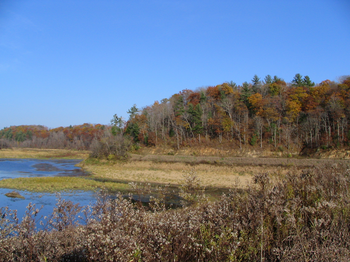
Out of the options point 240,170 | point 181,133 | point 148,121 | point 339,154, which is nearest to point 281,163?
point 240,170

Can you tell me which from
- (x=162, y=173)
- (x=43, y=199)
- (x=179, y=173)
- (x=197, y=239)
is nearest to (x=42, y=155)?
(x=162, y=173)

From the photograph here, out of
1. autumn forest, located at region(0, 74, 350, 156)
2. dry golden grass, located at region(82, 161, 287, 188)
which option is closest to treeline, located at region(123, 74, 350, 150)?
autumn forest, located at region(0, 74, 350, 156)

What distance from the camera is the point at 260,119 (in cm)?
5459

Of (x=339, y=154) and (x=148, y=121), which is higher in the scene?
(x=148, y=121)

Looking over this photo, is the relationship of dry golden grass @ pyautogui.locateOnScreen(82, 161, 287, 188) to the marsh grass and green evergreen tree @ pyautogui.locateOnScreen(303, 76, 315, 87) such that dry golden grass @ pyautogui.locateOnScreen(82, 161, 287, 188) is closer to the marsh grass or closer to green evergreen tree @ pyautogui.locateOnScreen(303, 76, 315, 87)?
the marsh grass

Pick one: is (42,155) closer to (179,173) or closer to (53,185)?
(53,185)

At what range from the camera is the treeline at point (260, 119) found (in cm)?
4775

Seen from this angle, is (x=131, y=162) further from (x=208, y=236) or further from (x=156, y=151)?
(x=208, y=236)

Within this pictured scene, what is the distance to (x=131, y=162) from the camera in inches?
1656

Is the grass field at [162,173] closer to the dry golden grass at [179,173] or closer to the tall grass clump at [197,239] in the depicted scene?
the dry golden grass at [179,173]

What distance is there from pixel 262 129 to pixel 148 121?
30373 millimetres

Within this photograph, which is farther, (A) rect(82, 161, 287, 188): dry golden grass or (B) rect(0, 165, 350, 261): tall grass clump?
(A) rect(82, 161, 287, 188): dry golden grass

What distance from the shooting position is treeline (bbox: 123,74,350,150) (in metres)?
47.8

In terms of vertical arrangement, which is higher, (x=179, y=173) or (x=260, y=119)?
(x=260, y=119)
